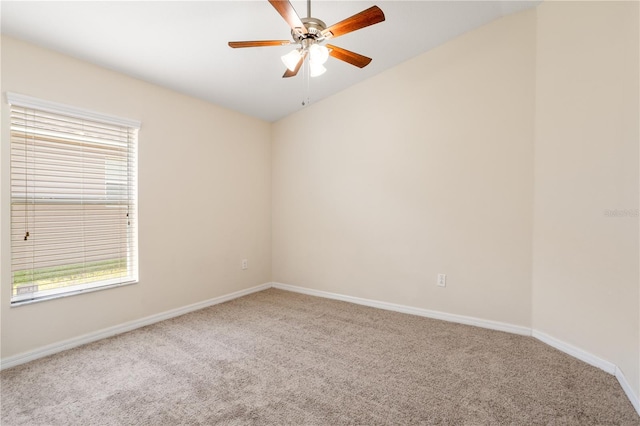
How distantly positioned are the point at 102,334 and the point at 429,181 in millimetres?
3340

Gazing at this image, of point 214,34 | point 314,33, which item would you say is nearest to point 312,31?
point 314,33

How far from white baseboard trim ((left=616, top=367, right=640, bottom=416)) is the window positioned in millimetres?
3759

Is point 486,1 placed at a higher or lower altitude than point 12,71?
higher

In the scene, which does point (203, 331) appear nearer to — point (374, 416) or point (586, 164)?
point (374, 416)

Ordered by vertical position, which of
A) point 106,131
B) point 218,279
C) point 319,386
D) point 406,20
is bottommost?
point 319,386

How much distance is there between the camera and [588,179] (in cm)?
223

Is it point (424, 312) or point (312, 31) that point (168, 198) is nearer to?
point (312, 31)

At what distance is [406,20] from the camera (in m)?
2.61

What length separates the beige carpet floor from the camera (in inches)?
66.7

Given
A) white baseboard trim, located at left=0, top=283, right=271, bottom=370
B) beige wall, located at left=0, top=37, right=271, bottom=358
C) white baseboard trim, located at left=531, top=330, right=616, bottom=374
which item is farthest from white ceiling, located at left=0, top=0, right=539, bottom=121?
white baseboard trim, located at left=531, top=330, right=616, bottom=374

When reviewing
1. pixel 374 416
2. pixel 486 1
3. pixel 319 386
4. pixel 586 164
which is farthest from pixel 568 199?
pixel 319 386

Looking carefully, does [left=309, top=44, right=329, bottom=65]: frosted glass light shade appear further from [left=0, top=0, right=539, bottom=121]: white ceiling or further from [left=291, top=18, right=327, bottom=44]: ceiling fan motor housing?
[left=0, top=0, right=539, bottom=121]: white ceiling

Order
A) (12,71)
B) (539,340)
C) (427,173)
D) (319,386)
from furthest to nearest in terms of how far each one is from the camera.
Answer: (427,173) < (539,340) < (12,71) < (319,386)

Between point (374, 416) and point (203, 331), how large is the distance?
1817 millimetres
